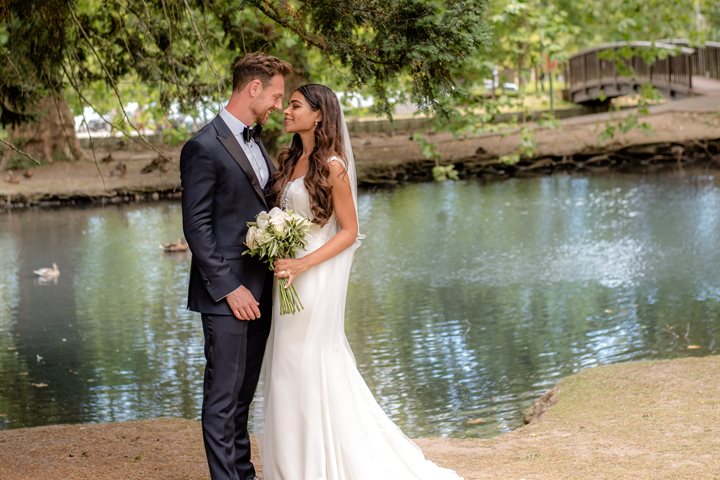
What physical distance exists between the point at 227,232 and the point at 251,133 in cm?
47

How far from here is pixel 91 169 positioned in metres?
29.4

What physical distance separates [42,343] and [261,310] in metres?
8.50

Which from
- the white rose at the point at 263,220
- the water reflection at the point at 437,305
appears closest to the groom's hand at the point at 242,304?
the white rose at the point at 263,220

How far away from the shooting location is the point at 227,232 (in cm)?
513

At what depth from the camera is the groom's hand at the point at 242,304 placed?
5059 mm

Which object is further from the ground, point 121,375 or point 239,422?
point 239,422

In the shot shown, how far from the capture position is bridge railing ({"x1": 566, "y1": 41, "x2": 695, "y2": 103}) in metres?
36.4

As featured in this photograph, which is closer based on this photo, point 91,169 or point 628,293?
point 628,293

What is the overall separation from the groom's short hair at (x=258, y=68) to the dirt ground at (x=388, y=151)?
21.7m

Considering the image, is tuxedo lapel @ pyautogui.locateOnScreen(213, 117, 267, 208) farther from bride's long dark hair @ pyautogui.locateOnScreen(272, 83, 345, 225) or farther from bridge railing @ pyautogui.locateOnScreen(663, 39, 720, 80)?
bridge railing @ pyautogui.locateOnScreen(663, 39, 720, 80)

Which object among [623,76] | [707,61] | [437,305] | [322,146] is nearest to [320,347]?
[322,146]

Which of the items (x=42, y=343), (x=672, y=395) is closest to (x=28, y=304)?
(x=42, y=343)

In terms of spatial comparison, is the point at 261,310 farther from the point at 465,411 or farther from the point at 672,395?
the point at 465,411

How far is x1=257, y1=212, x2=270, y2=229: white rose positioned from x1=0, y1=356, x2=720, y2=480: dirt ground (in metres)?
1.78
